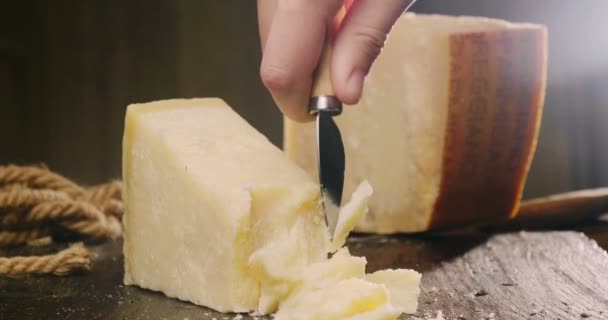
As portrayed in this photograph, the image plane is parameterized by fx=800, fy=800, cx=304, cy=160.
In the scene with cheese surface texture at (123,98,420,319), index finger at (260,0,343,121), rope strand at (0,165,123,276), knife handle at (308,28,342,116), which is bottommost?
rope strand at (0,165,123,276)

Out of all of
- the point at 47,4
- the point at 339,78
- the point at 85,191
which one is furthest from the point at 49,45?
the point at 339,78

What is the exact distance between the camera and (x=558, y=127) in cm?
316

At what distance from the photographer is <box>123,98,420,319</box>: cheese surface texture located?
3.67 ft

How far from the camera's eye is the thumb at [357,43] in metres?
1.14

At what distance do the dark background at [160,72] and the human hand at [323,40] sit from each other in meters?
1.79

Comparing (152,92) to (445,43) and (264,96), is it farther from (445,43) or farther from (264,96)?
(445,43)

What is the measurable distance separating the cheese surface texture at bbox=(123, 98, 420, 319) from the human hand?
0.49ft

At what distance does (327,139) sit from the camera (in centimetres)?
121

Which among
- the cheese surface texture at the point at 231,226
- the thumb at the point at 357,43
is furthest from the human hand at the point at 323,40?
the cheese surface texture at the point at 231,226

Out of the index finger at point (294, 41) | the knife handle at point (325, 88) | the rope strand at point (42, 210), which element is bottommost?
the rope strand at point (42, 210)

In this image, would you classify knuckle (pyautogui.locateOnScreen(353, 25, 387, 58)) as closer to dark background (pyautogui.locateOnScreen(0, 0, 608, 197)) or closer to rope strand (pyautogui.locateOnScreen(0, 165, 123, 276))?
rope strand (pyautogui.locateOnScreen(0, 165, 123, 276))

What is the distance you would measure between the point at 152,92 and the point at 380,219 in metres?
1.44

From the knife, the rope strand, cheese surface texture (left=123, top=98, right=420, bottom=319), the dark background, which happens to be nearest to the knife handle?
the knife

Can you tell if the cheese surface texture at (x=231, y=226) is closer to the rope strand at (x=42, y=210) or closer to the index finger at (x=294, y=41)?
the index finger at (x=294, y=41)
